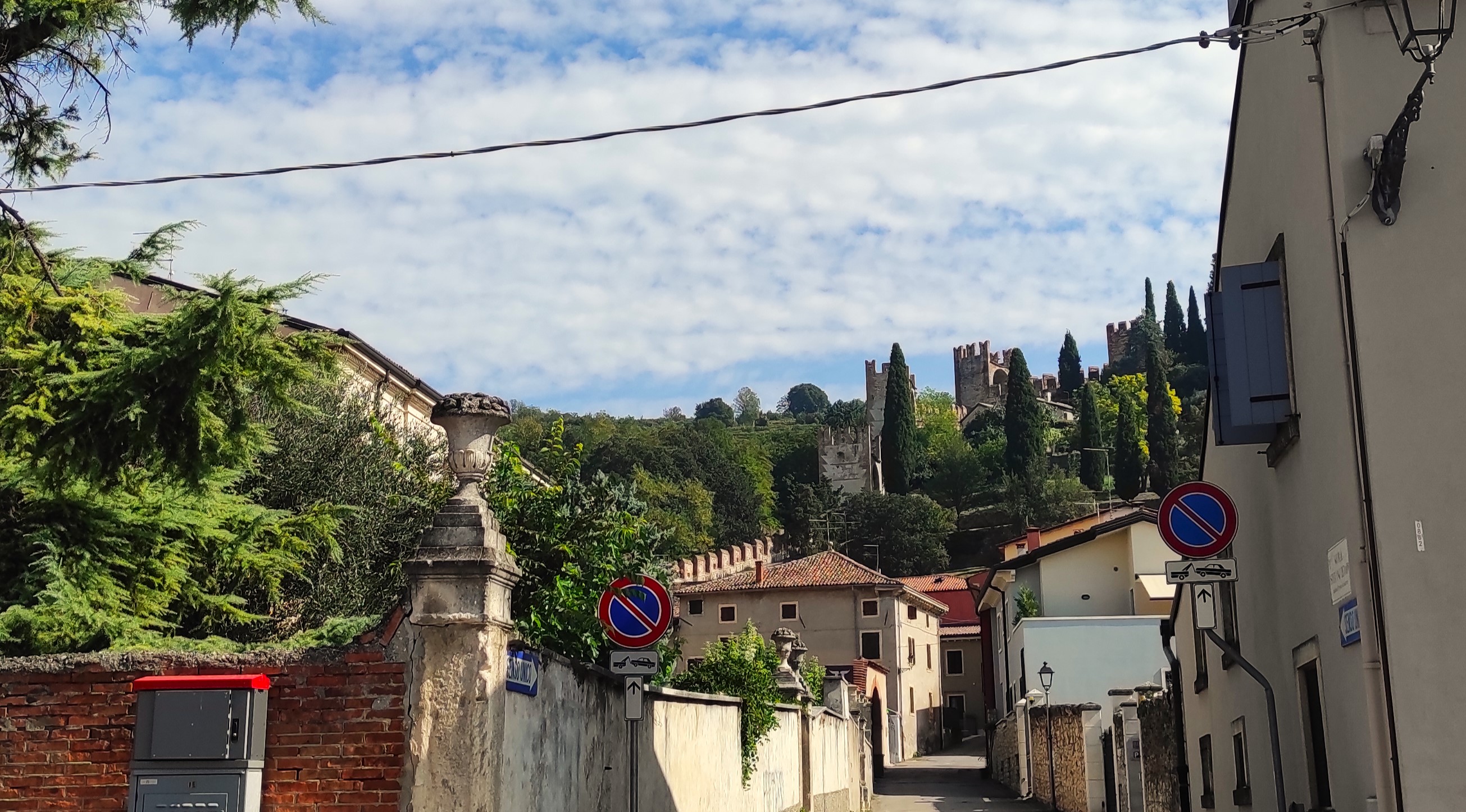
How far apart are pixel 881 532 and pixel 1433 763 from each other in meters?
97.3

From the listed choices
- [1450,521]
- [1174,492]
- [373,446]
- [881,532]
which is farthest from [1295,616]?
[881,532]

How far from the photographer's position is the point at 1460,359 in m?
6.88

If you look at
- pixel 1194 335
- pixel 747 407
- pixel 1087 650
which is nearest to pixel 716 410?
pixel 747 407

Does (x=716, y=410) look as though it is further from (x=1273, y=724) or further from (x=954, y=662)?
(x=1273, y=724)

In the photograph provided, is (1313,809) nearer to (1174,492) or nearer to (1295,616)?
(1295,616)

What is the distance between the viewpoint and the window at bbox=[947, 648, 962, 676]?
76875 mm

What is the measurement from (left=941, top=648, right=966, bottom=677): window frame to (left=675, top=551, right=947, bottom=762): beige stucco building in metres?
10.8

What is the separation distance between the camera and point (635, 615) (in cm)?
1000

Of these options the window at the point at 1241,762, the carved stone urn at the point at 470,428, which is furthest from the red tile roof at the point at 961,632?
the carved stone urn at the point at 470,428

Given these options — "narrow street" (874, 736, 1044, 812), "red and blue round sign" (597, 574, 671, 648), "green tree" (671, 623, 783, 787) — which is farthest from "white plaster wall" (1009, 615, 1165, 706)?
"red and blue round sign" (597, 574, 671, 648)

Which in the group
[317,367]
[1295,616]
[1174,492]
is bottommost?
[1295,616]

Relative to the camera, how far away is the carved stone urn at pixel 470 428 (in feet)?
28.4

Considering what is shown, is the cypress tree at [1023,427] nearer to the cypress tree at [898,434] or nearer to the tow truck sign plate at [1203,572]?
the cypress tree at [898,434]

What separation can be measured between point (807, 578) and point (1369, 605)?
5871 centimetres
